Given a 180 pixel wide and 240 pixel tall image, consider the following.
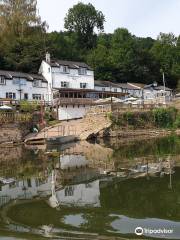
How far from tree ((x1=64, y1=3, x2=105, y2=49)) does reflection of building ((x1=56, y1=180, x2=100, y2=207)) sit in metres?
105

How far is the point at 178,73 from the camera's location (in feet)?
375

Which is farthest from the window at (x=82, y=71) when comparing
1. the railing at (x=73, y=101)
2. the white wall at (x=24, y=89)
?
the railing at (x=73, y=101)

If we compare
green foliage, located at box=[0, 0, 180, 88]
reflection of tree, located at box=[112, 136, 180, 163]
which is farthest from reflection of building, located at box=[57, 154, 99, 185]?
green foliage, located at box=[0, 0, 180, 88]

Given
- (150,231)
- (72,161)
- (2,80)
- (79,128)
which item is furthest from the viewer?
(2,80)

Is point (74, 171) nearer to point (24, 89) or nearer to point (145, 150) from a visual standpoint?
point (145, 150)

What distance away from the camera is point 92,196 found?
21188 mm

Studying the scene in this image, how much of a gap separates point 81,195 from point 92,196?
88cm

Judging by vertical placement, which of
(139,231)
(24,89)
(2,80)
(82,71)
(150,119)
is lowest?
(139,231)

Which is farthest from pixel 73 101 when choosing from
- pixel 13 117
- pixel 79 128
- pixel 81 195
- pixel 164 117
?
pixel 81 195

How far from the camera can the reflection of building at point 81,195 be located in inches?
774

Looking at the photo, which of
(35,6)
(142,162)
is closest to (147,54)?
(35,6)

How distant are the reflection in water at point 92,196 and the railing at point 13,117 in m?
25.1

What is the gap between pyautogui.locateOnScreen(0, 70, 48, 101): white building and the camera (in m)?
75.3

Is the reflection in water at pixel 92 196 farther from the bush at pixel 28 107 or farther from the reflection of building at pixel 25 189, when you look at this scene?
the bush at pixel 28 107
